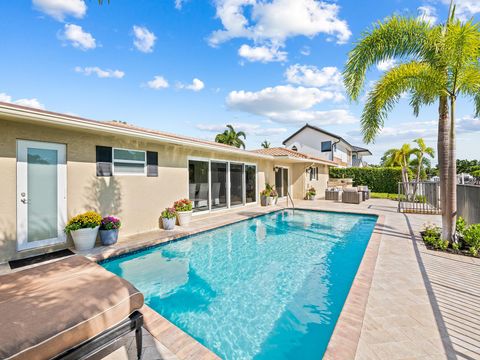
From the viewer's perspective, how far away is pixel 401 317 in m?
3.22

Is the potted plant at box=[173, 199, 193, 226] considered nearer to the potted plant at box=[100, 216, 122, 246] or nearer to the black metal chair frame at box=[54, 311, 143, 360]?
the potted plant at box=[100, 216, 122, 246]

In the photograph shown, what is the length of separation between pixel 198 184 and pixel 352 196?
11065 millimetres

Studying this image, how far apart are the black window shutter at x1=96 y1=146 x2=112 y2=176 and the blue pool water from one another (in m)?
2.69

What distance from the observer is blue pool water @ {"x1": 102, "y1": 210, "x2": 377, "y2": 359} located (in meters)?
3.45

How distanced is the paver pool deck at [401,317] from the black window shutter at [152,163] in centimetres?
348

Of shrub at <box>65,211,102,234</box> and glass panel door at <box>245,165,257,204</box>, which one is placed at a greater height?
glass panel door at <box>245,165,257,204</box>

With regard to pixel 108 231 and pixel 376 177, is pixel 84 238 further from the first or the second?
pixel 376 177

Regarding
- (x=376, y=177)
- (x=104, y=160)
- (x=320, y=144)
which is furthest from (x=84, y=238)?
(x=320, y=144)

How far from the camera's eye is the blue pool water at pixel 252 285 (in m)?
3.45

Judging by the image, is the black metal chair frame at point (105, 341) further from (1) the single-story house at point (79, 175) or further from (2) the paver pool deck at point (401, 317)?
(1) the single-story house at point (79, 175)

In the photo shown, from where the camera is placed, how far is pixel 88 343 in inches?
91.0

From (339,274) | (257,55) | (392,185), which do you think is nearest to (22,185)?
(339,274)

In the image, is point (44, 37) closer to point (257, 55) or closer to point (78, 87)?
point (78, 87)

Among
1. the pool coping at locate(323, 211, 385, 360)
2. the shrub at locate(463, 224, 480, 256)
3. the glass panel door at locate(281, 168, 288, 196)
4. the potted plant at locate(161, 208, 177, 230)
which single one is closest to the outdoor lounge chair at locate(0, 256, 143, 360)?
the pool coping at locate(323, 211, 385, 360)
